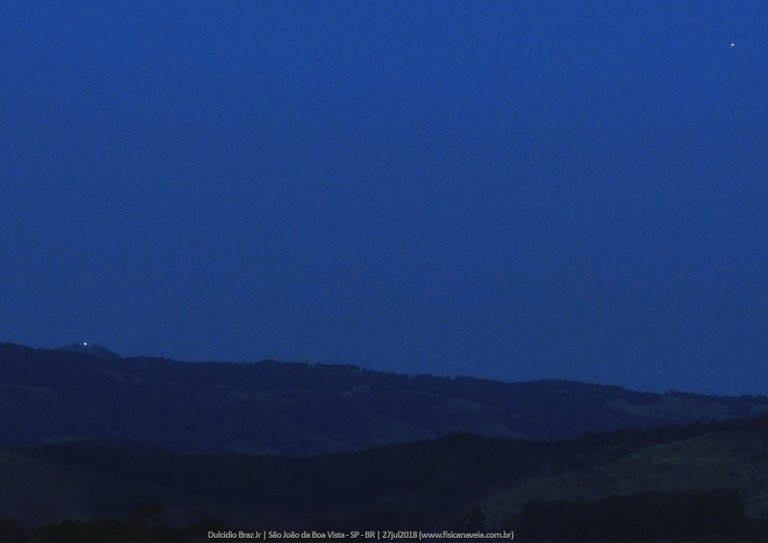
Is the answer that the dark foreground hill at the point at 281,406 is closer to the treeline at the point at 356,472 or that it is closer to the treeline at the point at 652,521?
the treeline at the point at 356,472

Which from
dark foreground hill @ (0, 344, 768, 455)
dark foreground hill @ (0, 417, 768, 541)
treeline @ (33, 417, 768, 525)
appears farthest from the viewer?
dark foreground hill @ (0, 344, 768, 455)

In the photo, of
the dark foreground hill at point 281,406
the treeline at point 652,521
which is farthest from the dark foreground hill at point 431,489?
the dark foreground hill at point 281,406

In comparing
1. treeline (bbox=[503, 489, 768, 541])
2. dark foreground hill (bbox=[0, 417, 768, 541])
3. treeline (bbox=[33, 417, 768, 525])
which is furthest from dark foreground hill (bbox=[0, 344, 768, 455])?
treeline (bbox=[503, 489, 768, 541])

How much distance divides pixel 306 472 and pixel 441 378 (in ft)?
248

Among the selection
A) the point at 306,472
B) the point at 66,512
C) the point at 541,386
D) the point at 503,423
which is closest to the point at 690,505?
the point at 66,512

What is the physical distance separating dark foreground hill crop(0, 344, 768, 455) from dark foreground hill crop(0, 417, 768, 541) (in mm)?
33708

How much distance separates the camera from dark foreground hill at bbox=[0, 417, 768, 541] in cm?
2869

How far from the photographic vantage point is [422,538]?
25453mm

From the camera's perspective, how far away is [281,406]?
3686 inches

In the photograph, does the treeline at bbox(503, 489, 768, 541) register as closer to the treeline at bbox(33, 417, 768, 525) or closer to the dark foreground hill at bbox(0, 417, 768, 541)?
the dark foreground hill at bbox(0, 417, 768, 541)

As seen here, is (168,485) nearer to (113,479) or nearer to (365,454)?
(113,479)

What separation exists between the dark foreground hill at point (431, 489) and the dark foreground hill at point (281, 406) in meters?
33.7

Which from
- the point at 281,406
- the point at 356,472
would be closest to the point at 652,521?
the point at 356,472

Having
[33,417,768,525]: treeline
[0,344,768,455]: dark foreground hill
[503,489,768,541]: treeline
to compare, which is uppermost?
[0,344,768,455]: dark foreground hill
